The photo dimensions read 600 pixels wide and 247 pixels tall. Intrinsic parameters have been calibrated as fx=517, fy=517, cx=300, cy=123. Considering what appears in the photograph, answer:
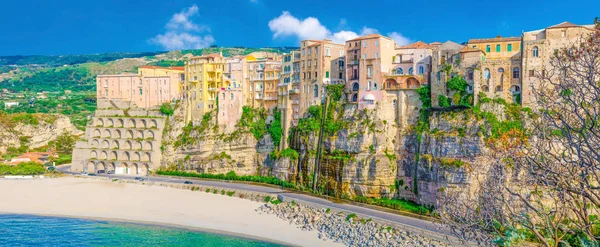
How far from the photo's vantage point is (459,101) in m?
44.1

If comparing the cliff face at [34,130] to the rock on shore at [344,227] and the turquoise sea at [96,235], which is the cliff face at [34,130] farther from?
the rock on shore at [344,227]

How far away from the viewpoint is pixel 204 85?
6350cm

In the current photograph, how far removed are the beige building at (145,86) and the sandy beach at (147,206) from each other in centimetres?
1411

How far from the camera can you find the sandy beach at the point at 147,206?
41.0 metres

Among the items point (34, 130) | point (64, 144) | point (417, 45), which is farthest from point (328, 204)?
point (34, 130)

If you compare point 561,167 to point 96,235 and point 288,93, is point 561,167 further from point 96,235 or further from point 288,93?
point 288,93

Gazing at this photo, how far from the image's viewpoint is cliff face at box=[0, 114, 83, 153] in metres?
75.2

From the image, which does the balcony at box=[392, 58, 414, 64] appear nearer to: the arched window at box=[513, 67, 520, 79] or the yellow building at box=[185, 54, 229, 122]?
the arched window at box=[513, 67, 520, 79]

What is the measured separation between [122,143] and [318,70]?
2688 centimetres

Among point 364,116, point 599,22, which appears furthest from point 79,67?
point 599,22

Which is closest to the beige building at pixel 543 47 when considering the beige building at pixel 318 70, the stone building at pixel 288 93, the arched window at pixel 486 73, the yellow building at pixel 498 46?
the arched window at pixel 486 73

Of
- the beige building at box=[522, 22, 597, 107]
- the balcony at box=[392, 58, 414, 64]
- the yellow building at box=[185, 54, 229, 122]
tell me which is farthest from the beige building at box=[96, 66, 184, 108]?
the beige building at box=[522, 22, 597, 107]

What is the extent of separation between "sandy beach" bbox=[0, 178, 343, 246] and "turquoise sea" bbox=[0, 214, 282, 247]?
1.68 meters

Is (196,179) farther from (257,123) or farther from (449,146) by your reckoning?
(449,146)
